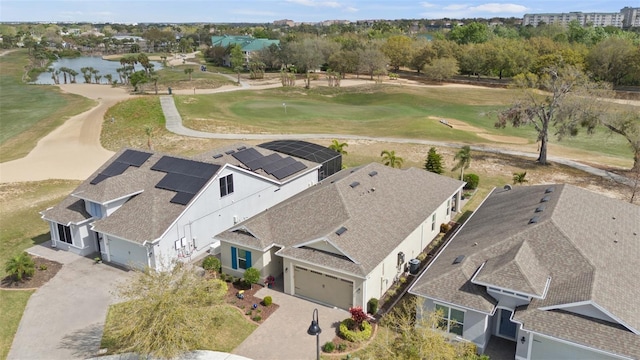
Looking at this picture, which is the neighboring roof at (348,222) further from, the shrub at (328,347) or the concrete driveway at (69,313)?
the concrete driveway at (69,313)

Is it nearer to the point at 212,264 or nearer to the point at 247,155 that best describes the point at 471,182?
the point at 247,155

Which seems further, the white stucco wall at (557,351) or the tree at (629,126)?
the tree at (629,126)

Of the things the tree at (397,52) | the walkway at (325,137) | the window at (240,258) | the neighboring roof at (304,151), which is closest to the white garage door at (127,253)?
the window at (240,258)

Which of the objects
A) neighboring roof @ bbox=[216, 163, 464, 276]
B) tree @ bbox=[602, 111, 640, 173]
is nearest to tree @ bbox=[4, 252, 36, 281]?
neighboring roof @ bbox=[216, 163, 464, 276]

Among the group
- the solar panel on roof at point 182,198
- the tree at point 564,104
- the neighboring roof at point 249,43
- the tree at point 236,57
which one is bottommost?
the solar panel on roof at point 182,198

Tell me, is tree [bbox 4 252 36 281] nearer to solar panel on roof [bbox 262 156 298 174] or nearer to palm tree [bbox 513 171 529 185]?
solar panel on roof [bbox 262 156 298 174]
